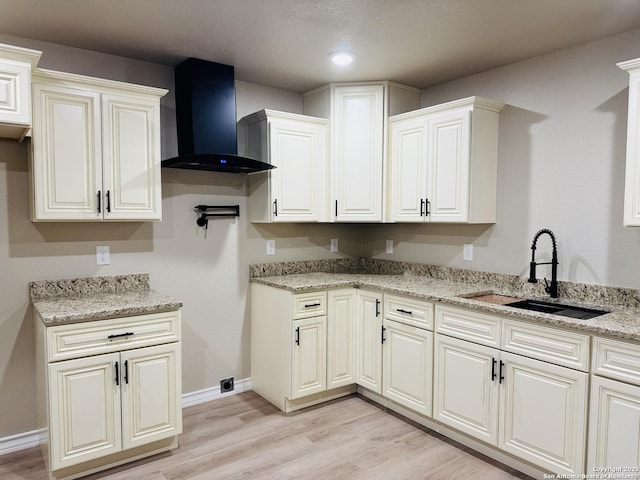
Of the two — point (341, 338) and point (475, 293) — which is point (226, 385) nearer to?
point (341, 338)

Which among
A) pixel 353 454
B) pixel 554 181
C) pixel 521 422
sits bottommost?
pixel 353 454

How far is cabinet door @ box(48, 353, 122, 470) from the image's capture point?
7.31 ft

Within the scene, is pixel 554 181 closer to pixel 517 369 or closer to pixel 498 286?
pixel 498 286

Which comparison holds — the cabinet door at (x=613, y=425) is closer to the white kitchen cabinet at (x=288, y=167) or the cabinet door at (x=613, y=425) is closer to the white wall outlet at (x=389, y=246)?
the white wall outlet at (x=389, y=246)

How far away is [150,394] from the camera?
249 cm

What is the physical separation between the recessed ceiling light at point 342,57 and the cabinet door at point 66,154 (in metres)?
1.46

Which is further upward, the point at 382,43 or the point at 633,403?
the point at 382,43

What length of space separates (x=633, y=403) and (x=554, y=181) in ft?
4.59

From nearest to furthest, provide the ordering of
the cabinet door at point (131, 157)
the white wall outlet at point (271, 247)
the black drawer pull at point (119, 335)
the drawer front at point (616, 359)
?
the drawer front at point (616, 359) < the black drawer pull at point (119, 335) < the cabinet door at point (131, 157) < the white wall outlet at point (271, 247)

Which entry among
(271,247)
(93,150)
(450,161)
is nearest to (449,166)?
(450,161)

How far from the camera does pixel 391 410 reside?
3.22 metres

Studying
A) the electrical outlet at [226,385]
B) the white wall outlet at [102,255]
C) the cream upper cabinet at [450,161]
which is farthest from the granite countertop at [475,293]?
the white wall outlet at [102,255]

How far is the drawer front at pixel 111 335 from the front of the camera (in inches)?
87.7

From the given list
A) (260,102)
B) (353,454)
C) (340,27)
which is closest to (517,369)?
(353,454)
